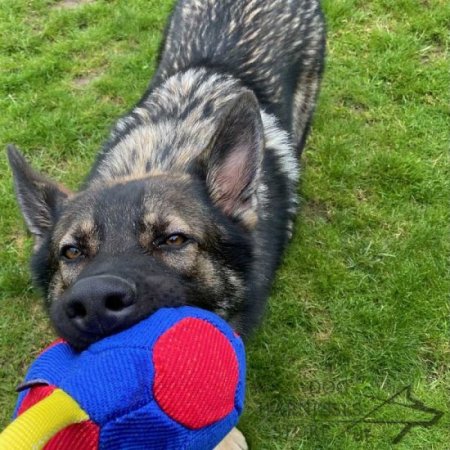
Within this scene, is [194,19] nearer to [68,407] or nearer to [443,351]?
[443,351]

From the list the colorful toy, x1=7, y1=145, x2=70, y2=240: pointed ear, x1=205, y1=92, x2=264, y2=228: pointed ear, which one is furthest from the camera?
x1=7, y1=145, x2=70, y2=240: pointed ear

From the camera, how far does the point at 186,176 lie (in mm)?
3254

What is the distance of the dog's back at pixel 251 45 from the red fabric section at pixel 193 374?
2.65 m

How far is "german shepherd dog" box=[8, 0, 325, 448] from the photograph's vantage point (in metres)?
2.52

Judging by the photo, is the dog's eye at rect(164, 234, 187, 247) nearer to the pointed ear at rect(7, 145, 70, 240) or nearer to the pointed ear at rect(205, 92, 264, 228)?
the pointed ear at rect(205, 92, 264, 228)

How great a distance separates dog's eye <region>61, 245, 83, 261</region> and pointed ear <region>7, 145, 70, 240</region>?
0.47 meters

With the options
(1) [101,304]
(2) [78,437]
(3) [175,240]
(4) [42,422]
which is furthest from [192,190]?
A: (4) [42,422]

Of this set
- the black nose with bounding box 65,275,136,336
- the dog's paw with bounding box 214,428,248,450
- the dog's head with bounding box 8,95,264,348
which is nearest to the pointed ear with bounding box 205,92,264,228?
the dog's head with bounding box 8,95,264,348

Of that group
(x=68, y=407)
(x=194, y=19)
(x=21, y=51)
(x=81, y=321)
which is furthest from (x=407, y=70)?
(x=68, y=407)

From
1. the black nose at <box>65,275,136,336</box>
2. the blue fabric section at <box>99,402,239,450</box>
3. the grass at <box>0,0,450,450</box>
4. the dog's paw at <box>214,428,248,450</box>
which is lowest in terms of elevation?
the dog's paw at <box>214,428,248,450</box>

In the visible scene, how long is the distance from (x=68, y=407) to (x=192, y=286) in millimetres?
1034

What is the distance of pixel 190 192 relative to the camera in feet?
10.2

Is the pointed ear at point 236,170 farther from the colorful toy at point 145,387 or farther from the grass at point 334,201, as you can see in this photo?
the grass at point 334,201

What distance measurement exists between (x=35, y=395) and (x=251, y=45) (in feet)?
11.2
